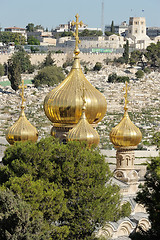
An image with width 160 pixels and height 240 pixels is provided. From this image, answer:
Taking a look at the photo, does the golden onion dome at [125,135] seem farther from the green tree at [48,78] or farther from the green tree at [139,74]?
the green tree at [139,74]

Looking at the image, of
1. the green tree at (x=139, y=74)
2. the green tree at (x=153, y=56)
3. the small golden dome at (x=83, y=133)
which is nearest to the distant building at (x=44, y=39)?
the green tree at (x=153, y=56)

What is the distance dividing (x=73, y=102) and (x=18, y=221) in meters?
5.62

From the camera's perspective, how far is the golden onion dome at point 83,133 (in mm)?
18547

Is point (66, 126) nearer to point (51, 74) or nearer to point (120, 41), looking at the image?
point (51, 74)

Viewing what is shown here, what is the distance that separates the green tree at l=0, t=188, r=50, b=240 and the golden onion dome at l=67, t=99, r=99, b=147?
3.66m

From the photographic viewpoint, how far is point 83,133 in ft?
61.0

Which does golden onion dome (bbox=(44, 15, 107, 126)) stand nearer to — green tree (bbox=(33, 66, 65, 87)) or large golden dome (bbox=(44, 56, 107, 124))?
large golden dome (bbox=(44, 56, 107, 124))

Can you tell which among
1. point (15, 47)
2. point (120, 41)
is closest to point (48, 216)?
point (15, 47)

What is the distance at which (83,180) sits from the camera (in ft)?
54.1

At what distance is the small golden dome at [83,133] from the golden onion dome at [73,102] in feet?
4.17

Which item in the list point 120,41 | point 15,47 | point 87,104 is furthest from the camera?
point 120,41

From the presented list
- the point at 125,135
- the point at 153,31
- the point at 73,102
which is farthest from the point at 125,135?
the point at 153,31

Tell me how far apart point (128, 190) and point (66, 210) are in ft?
15.1

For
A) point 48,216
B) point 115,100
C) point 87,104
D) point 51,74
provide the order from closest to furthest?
point 48,216 → point 87,104 → point 115,100 → point 51,74
